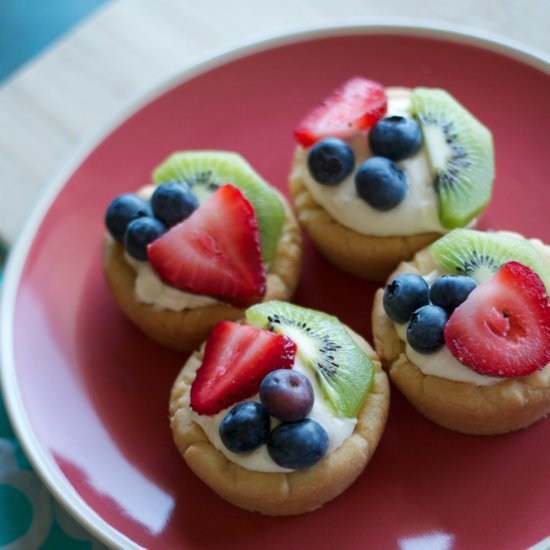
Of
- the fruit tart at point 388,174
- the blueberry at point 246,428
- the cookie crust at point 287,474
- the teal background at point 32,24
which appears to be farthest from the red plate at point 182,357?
the teal background at point 32,24

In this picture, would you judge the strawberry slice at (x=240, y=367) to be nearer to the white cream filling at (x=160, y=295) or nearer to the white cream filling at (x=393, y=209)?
the white cream filling at (x=160, y=295)

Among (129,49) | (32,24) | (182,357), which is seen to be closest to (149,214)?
(182,357)

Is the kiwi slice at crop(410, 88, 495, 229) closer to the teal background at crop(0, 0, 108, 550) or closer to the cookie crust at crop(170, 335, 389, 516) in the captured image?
the cookie crust at crop(170, 335, 389, 516)

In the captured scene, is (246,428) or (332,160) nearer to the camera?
(246,428)

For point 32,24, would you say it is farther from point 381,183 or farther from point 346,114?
point 381,183

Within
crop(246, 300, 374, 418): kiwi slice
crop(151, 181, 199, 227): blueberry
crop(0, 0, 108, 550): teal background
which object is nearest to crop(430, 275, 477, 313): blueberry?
crop(246, 300, 374, 418): kiwi slice
